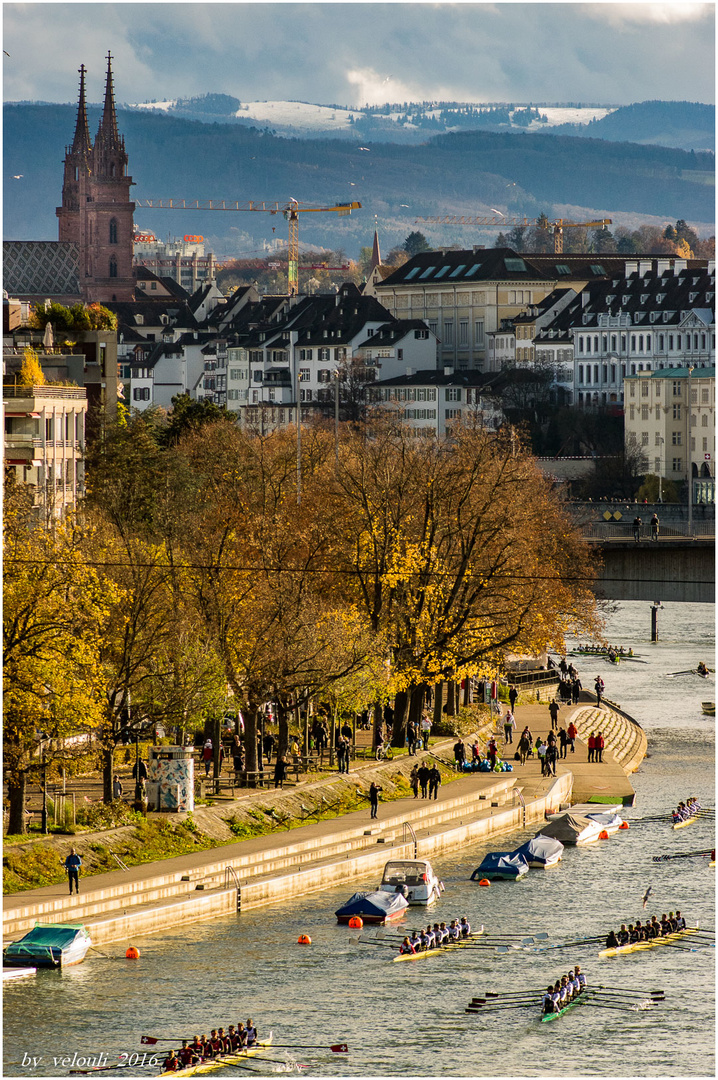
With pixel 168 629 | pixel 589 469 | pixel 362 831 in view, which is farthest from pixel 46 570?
pixel 589 469

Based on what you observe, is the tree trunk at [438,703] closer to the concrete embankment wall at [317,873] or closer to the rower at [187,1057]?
the concrete embankment wall at [317,873]

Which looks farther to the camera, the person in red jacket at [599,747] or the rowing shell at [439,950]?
the person in red jacket at [599,747]

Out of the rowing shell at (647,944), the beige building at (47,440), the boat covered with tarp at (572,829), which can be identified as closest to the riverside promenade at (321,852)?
the boat covered with tarp at (572,829)

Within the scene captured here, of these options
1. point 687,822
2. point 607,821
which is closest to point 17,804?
point 607,821

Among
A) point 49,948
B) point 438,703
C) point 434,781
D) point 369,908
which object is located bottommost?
point 369,908

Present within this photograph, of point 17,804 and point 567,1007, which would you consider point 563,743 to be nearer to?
point 567,1007

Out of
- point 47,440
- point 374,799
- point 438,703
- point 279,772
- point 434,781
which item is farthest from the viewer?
point 47,440

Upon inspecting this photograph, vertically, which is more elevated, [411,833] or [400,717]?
[400,717]

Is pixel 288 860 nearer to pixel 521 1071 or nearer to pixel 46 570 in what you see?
pixel 46 570
